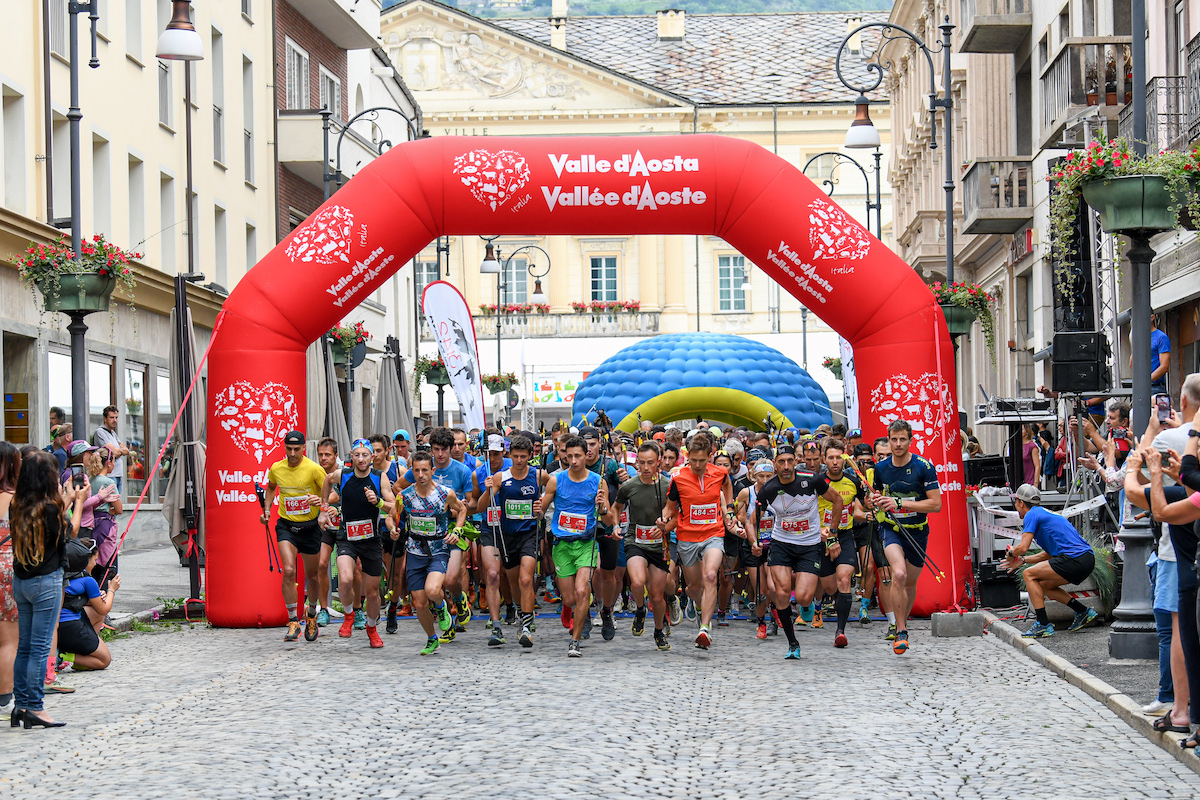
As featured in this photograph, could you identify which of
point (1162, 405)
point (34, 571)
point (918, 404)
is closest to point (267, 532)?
point (34, 571)

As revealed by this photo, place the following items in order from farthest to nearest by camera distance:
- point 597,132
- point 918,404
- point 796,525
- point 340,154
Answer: point 597,132 → point 340,154 → point 918,404 → point 796,525

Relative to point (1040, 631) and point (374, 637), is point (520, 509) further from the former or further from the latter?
point (1040, 631)

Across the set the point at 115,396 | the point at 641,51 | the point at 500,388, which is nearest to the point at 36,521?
the point at 115,396

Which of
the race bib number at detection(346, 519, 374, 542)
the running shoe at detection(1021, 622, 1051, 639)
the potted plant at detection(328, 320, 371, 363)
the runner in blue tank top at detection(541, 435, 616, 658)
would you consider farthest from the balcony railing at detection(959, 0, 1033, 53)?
the race bib number at detection(346, 519, 374, 542)

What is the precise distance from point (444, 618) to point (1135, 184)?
643 centimetres

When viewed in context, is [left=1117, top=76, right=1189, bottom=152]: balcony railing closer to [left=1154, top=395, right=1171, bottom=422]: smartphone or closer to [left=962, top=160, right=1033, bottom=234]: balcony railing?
[left=1154, top=395, right=1171, bottom=422]: smartphone

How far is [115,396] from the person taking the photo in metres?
26.6

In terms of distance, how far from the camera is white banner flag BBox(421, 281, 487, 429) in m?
20.8

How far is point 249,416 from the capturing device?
51.3ft

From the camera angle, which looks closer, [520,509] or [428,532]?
[428,532]

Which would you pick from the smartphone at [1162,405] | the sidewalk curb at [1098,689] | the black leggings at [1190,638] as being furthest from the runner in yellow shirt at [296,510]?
the black leggings at [1190,638]

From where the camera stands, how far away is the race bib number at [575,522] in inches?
541

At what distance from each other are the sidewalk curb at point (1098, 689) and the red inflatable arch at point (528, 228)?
1.59 meters

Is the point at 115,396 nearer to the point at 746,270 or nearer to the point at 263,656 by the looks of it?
the point at 263,656
